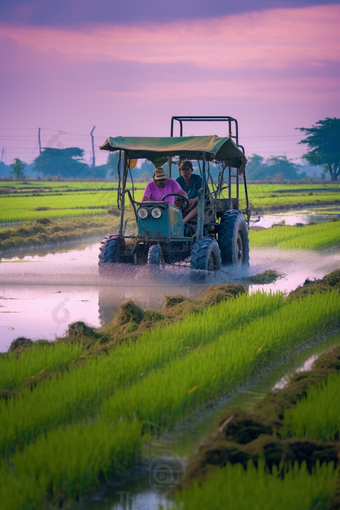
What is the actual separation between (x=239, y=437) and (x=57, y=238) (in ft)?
41.5

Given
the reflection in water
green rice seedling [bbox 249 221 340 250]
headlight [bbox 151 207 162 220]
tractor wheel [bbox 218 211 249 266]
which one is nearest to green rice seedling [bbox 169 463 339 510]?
the reflection in water

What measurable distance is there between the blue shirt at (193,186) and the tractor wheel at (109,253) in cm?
128

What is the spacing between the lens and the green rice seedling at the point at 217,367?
3.91 meters

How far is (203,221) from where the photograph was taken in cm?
916

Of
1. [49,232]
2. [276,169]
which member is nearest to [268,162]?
[276,169]

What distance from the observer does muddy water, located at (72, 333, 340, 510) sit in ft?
10.2

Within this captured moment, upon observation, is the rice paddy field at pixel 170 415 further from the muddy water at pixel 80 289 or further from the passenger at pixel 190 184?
the passenger at pixel 190 184

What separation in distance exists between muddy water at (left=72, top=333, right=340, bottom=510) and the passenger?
15.2ft

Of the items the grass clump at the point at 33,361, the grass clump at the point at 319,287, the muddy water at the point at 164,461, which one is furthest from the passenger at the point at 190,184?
the muddy water at the point at 164,461

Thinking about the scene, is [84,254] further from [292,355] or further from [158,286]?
[292,355]

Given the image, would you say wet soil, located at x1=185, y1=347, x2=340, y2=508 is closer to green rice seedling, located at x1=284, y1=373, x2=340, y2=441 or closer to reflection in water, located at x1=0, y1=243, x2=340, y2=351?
green rice seedling, located at x1=284, y1=373, x2=340, y2=441

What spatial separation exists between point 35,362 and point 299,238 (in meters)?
10.9

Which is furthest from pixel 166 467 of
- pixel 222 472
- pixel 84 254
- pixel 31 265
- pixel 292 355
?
pixel 84 254

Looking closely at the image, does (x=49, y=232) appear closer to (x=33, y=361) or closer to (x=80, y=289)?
(x=80, y=289)
